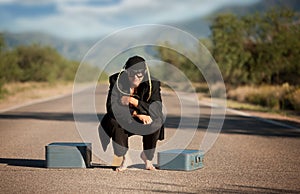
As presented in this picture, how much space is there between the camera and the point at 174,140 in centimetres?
1485

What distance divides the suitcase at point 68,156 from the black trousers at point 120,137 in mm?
420

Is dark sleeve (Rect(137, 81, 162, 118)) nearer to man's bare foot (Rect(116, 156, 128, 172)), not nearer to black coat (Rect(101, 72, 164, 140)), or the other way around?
black coat (Rect(101, 72, 164, 140))

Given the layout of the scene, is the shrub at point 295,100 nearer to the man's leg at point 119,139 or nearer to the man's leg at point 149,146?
the man's leg at point 149,146

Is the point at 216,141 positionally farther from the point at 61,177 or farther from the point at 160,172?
the point at 61,177

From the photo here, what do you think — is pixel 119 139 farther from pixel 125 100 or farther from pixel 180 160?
pixel 180 160

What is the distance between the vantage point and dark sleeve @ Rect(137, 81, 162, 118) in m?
9.82

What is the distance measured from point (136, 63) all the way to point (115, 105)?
72 cm

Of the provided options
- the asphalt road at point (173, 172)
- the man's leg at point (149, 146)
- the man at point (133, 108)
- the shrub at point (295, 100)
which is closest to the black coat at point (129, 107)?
the man at point (133, 108)

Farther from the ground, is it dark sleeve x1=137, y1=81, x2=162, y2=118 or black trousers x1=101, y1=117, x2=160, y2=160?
dark sleeve x1=137, y1=81, x2=162, y2=118

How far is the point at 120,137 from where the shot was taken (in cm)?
991

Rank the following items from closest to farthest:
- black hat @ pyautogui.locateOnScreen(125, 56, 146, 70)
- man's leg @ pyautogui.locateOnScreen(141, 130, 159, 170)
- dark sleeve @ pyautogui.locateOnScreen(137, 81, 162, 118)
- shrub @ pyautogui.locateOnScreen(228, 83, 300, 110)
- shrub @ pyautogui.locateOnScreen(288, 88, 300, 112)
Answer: black hat @ pyautogui.locateOnScreen(125, 56, 146, 70) → dark sleeve @ pyautogui.locateOnScreen(137, 81, 162, 118) → man's leg @ pyautogui.locateOnScreen(141, 130, 159, 170) → shrub @ pyautogui.locateOnScreen(288, 88, 300, 112) → shrub @ pyautogui.locateOnScreen(228, 83, 300, 110)

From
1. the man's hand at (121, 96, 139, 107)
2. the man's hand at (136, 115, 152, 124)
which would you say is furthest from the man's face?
the man's hand at (136, 115, 152, 124)

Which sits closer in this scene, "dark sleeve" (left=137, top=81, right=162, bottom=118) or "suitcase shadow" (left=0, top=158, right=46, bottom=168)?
"dark sleeve" (left=137, top=81, right=162, bottom=118)

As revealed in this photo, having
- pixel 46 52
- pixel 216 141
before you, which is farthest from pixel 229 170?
pixel 46 52
